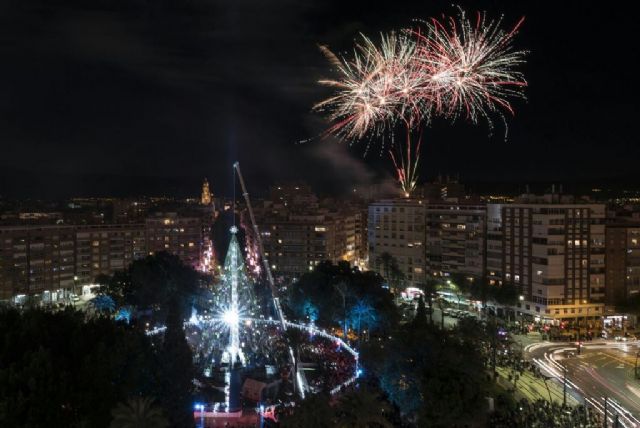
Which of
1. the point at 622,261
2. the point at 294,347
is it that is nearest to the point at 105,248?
the point at 294,347

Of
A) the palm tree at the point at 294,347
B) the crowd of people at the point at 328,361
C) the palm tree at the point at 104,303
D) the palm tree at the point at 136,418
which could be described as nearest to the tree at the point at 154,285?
the palm tree at the point at 104,303

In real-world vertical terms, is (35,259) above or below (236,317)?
above

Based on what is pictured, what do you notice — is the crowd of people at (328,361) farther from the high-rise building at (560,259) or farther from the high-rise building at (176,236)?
the high-rise building at (176,236)

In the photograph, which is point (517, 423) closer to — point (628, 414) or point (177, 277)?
point (628, 414)

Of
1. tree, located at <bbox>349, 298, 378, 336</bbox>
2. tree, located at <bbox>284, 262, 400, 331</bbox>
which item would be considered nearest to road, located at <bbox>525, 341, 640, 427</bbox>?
tree, located at <bbox>284, 262, 400, 331</bbox>

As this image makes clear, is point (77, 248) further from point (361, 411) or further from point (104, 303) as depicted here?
point (361, 411)

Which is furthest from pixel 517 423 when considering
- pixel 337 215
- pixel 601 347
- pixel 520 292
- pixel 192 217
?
pixel 192 217

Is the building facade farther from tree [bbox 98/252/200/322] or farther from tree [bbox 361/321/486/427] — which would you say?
tree [bbox 361/321/486/427]
